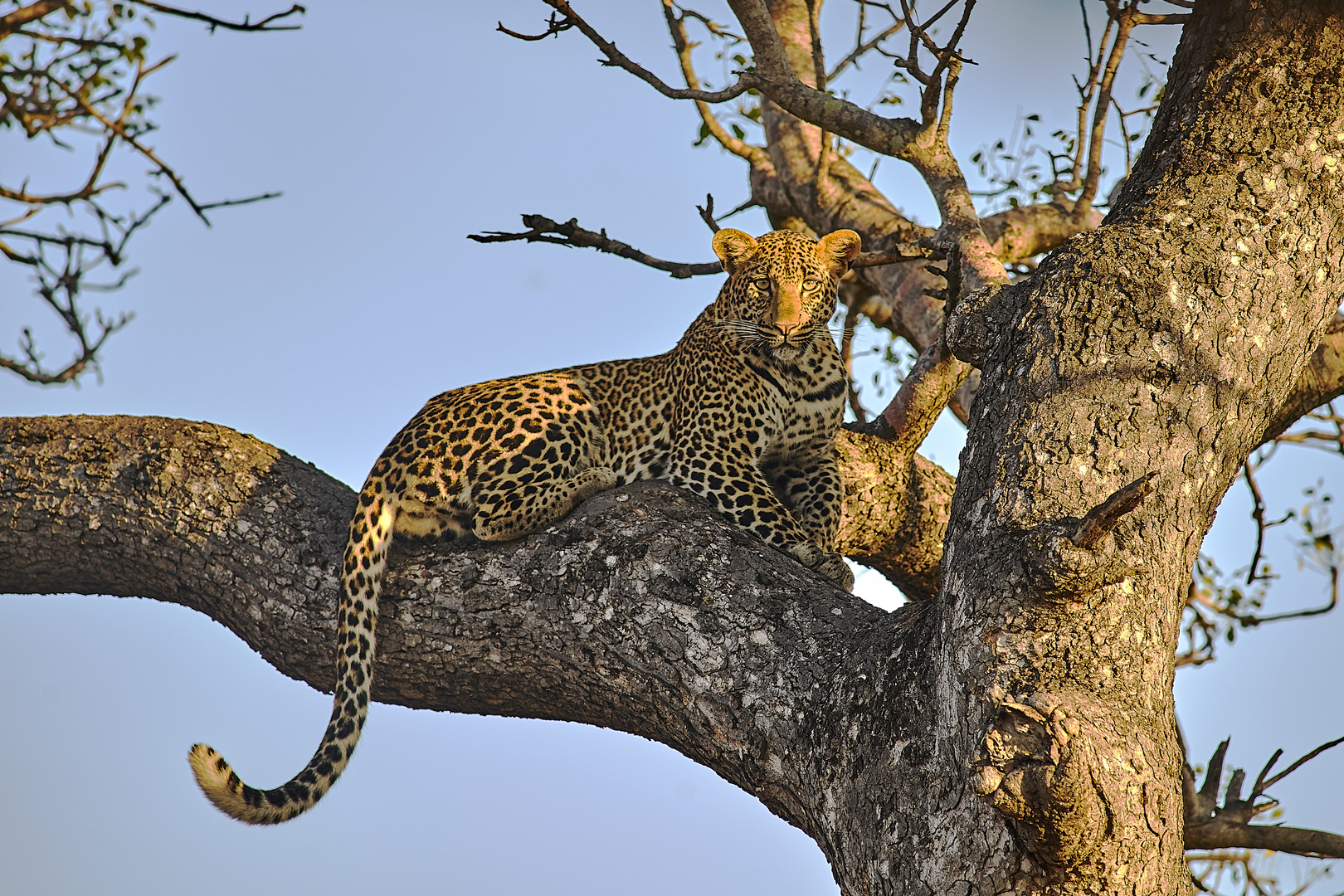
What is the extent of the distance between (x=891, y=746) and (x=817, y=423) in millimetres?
2978

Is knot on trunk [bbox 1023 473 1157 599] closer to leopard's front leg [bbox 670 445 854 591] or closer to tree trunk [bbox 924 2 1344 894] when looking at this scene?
tree trunk [bbox 924 2 1344 894]

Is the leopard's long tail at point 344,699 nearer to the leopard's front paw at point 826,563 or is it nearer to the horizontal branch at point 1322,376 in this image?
the leopard's front paw at point 826,563

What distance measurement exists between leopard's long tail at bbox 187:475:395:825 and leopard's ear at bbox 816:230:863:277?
2.73 metres

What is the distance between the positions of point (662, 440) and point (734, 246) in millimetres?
1183

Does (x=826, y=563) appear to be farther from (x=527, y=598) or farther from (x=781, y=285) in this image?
(x=781, y=285)

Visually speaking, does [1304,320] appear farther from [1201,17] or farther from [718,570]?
[718,570]

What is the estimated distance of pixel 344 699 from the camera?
4.70 m

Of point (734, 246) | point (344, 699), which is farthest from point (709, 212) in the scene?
point (344, 699)

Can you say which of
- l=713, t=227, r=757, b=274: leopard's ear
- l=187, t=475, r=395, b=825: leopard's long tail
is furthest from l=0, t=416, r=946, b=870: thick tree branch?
l=713, t=227, r=757, b=274: leopard's ear

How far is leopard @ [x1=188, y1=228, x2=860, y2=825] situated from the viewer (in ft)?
16.8

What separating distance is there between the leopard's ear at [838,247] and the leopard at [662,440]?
0.03ft

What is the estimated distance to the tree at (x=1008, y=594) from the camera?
2.95 m

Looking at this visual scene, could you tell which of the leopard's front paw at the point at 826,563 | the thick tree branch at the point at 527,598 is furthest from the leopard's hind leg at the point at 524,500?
the leopard's front paw at the point at 826,563

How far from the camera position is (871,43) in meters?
8.68
